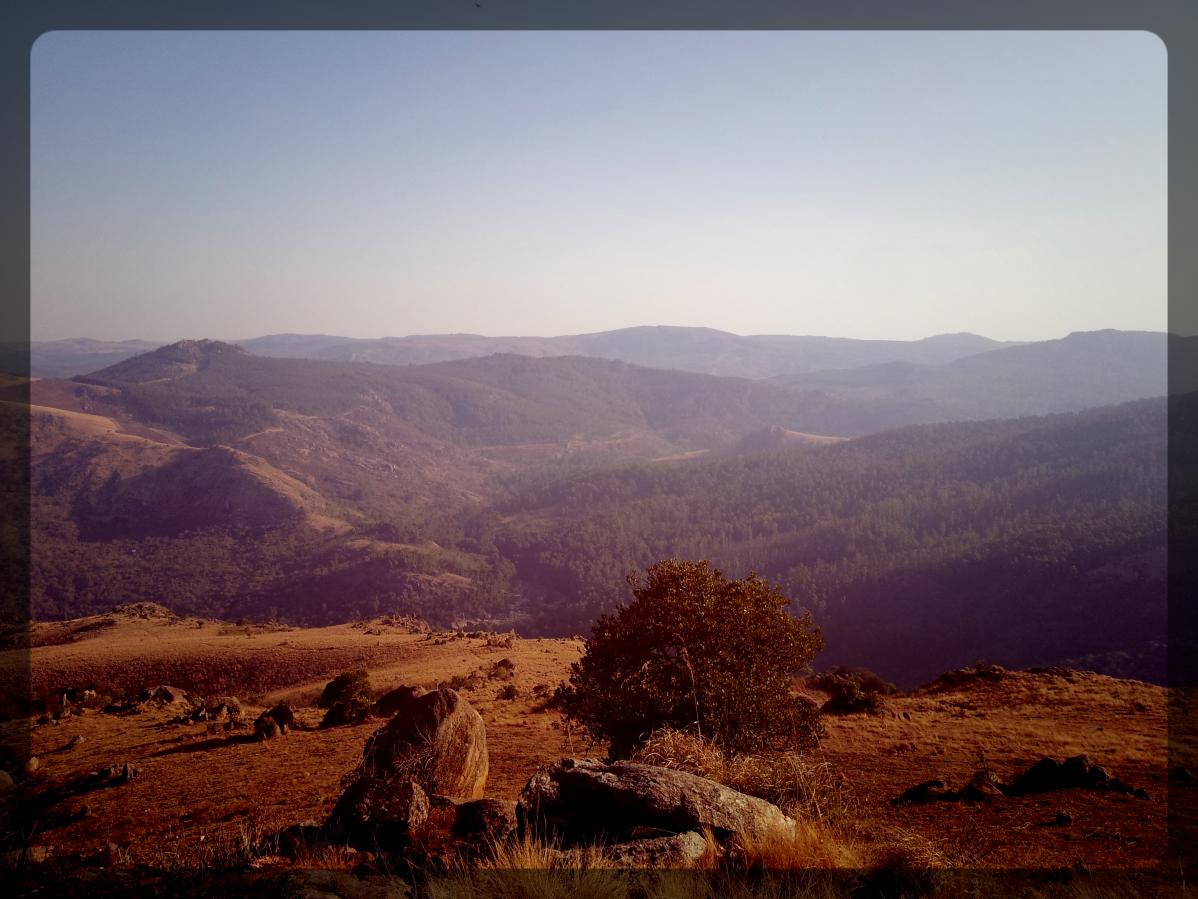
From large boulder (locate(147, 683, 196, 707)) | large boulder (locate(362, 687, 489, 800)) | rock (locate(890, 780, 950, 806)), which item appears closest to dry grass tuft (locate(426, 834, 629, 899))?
large boulder (locate(362, 687, 489, 800))

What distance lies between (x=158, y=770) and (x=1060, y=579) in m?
79.6

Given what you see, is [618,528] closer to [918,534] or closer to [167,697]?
[918,534]

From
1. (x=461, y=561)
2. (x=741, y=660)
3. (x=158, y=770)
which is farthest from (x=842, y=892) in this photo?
(x=461, y=561)

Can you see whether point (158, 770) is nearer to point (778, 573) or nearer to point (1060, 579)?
point (1060, 579)

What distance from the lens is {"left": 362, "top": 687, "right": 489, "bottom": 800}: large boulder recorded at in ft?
26.7

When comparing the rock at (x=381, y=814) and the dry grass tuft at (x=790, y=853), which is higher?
the dry grass tuft at (x=790, y=853)

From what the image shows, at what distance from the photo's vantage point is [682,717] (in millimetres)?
9594

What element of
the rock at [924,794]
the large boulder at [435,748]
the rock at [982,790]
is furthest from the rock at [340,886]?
the rock at [982,790]

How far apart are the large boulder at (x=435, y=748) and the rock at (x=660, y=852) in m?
3.77

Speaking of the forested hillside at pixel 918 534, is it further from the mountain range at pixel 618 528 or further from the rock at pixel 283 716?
the rock at pixel 283 716

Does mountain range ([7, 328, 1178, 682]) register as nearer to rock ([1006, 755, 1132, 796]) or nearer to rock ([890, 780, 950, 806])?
rock ([1006, 755, 1132, 796])

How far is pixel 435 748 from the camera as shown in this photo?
8477 mm

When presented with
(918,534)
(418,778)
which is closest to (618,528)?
(918,534)

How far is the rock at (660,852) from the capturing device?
15.7 ft
